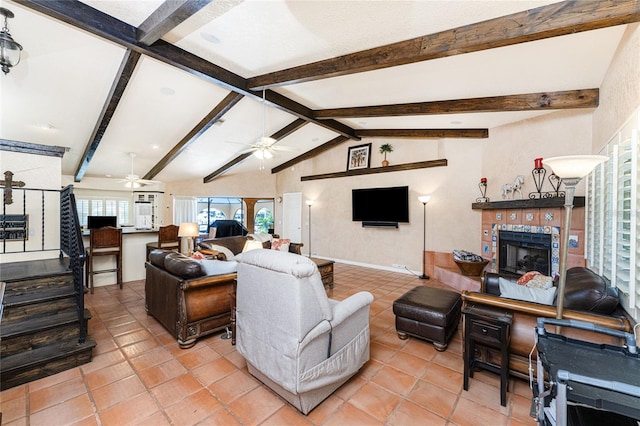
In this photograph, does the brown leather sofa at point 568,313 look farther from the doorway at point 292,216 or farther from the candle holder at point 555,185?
the doorway at point 292,216

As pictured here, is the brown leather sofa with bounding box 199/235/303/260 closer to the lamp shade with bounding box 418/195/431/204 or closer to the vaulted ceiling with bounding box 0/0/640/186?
the vaulted ceiling with bounding box 0/0/640/186

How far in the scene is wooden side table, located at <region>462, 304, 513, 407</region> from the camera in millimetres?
1946

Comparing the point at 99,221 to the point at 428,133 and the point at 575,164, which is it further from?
the point at 575,164

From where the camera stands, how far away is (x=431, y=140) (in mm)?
5941

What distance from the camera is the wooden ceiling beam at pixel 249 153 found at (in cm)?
600

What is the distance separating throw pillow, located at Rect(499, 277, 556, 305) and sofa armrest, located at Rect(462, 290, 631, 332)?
1.01 feet

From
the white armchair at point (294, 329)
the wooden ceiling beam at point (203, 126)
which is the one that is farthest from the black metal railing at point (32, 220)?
the white armchair at point (294, 329)

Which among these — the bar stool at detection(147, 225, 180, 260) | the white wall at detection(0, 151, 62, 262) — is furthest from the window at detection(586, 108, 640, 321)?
the bar stool at detection(147, 225, 180, 260)

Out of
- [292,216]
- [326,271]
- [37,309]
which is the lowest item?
[326,271]

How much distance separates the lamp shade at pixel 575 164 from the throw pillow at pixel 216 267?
3.04m

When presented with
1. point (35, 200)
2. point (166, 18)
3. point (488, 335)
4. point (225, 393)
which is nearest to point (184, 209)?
point (35, 200)

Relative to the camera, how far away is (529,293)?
7.63ft

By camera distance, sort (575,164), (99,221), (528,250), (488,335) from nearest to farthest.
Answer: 1. (575,164)
2. (488,335)
3. (528,250)
4. (99,221)

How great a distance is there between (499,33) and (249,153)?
597 centimetres
